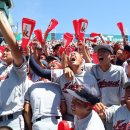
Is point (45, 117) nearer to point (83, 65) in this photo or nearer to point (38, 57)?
point (83, 65)

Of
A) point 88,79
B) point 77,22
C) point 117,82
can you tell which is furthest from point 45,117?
point 77,22

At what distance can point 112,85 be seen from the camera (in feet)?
14.8

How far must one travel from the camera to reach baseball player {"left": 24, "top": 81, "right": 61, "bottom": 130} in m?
4.36

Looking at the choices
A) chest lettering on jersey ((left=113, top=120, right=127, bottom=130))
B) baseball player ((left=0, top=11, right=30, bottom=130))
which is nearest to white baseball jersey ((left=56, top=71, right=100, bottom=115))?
baseball player ((left=0, top=11, right=30, bottom=130))

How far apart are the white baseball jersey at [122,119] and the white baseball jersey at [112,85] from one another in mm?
537

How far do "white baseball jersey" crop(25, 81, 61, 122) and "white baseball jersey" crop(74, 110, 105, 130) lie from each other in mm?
863

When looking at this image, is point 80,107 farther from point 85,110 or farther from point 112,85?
point 112,85

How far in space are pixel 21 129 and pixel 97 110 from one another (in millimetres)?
882

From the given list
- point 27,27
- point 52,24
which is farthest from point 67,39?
point 27,27

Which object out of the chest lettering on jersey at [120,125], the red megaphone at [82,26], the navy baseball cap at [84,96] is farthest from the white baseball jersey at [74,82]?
the red megaphone at [82,26]

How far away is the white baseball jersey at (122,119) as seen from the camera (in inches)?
150

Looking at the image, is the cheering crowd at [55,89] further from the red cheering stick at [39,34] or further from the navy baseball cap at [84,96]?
the red cheering stick at [39,34]

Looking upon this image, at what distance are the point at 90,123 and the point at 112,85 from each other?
1150mm

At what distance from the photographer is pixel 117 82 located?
4.52 metres
